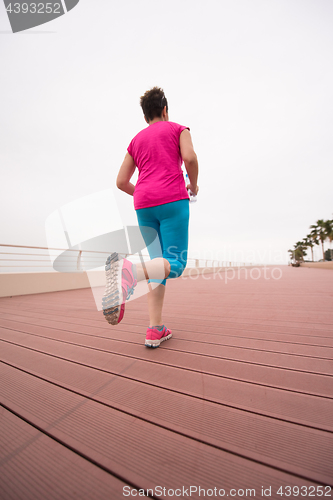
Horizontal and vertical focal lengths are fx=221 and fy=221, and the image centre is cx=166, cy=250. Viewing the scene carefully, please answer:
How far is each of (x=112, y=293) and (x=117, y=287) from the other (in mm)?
32

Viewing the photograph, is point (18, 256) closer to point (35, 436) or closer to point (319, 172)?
point (35, 436)

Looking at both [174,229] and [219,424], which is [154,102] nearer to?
[174,229]

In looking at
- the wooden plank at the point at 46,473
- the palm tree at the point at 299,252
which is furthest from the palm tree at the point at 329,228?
the wooden plank at the point at 46,473

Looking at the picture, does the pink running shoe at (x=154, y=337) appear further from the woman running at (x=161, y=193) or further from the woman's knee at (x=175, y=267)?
the woman's knee at (x=175, y=267)

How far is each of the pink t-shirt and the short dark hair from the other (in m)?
0.12

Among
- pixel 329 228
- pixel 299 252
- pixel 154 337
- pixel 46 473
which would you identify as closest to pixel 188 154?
pixel 154 337

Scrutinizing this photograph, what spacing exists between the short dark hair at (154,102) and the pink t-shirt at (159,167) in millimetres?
117

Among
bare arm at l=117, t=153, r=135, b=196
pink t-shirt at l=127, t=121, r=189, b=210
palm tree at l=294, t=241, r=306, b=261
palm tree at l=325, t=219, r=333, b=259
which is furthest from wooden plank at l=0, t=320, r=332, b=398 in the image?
palm tree at l=294, t=241, r=306, b=261

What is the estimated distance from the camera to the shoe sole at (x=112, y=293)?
0.92 meters

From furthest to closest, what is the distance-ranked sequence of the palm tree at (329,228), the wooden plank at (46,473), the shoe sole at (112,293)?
the palm tree at (329,228)
the shoe sole at (112,293)
the wooden plank at (46,473)

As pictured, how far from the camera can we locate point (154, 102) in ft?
4.26

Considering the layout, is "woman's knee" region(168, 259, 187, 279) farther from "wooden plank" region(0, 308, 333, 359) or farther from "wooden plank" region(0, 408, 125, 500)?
"wooden plank" region(0, 408, 125, 500)

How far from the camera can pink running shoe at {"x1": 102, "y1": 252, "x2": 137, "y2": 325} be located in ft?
3.02

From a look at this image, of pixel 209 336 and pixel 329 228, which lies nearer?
pixel 209 336
